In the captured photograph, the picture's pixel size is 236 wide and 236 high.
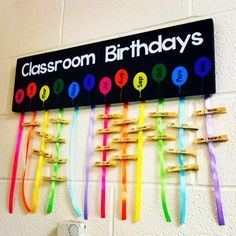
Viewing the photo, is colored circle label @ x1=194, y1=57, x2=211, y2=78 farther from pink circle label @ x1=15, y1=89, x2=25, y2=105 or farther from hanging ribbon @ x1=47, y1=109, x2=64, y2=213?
pink circle label @ x1=15, y1=89, x2=25, y2=105

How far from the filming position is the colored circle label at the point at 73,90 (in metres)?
1.02

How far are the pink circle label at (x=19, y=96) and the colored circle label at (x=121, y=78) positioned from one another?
1.33ft

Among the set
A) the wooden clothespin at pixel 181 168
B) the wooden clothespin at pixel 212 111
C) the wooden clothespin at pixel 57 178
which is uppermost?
the wooden clothespin at pixel 212 111

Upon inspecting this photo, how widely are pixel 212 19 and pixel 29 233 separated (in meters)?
0.90

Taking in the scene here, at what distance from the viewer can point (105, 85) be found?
968mm

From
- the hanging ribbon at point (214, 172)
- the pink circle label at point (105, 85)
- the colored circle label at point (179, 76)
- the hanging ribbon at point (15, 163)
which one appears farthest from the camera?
the hanging ribbon at point (15, 163)

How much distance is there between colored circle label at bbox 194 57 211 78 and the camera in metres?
0.81

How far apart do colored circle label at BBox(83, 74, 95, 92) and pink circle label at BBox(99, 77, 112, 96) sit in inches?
1.3

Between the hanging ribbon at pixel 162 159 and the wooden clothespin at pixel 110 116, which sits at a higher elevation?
the wooden clothespin at pixel 110 116

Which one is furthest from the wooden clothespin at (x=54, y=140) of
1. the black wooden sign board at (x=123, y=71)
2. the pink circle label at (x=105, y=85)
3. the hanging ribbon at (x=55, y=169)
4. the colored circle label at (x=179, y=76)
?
the colored circle label at (x=179, y=76)

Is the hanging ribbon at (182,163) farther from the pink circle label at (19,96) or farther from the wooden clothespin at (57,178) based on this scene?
the pink circle label at (19,96)

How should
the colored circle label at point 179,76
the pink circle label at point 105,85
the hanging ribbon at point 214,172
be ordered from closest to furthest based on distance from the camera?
the hanging ribbon at point 214,172 < the colored circle label at point 179,76 < the pink circle label at point 105,85

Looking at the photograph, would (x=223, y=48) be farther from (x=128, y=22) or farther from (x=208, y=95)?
(x=128, y=22)

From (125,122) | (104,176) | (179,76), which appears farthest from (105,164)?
(179,76)
